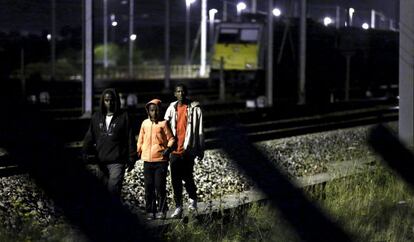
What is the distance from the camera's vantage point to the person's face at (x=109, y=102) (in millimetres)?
7949

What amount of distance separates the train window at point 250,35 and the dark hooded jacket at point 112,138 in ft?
91.0

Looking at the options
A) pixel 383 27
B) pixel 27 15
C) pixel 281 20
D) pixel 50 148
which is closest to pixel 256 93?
pixel 281 20

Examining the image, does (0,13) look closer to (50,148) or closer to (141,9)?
(50,148)

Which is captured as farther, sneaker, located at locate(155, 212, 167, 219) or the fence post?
the fence post

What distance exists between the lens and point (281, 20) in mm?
33375

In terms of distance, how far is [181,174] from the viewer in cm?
895

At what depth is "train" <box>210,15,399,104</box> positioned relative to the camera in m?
33.6

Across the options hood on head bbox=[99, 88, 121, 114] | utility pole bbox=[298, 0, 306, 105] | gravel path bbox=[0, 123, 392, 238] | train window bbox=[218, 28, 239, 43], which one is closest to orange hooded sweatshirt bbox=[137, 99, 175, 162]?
hood on head bbox=[99, 88, 121, 114]

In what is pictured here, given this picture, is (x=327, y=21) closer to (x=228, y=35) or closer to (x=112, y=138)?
(x=228, y=35)

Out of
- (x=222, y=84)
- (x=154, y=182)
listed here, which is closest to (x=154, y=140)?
(x=154, y=182)

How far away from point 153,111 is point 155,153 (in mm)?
511

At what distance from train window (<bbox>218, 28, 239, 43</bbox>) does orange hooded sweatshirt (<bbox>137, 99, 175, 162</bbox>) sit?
27932 mm

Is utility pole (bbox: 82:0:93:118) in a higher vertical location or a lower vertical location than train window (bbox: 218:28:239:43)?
lower

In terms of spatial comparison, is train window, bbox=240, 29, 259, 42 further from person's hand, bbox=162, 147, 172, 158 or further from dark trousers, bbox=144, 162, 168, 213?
person's hand, bbox=162, 147, 172, 158
